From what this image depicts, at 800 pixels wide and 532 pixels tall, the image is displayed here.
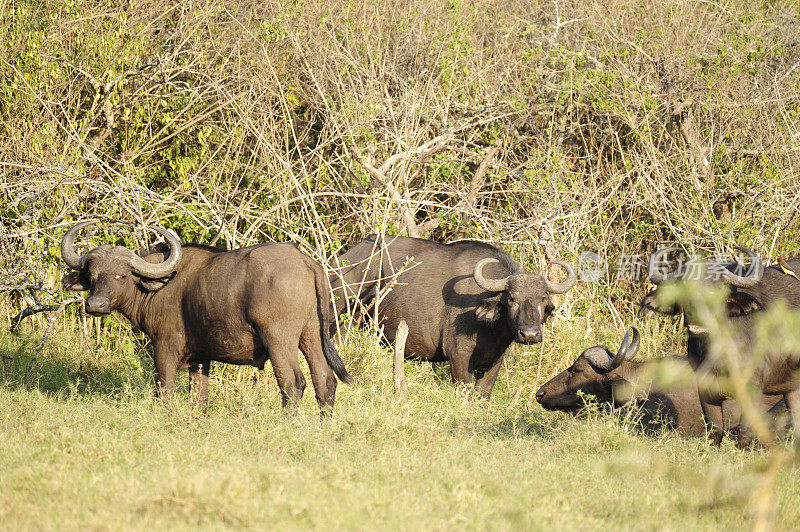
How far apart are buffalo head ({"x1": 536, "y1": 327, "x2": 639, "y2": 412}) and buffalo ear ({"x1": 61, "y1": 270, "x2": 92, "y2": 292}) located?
3847 millimetres

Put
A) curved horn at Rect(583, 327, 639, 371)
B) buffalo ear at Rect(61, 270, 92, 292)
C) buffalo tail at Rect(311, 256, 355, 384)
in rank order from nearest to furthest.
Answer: buffalo tail at Rect(311, 256, 355, 384) < buffalo ear at Rect(61, 270, 92, 292) < curved horn at Rect(583, 327, 639, 371)

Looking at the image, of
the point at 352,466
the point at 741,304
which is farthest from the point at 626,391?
the point at 352,466

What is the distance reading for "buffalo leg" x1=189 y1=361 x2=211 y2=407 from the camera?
22.8 ft

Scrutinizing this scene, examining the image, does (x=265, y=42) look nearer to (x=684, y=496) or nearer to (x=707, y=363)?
(x=707, y=363)

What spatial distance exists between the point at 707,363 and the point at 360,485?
256cm

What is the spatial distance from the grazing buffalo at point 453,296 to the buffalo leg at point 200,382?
1344mm

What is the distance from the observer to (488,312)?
7.62 meters

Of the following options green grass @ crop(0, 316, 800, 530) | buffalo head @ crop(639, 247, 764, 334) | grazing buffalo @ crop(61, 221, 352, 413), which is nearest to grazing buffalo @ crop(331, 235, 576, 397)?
green grass @ crop(0, 316, 800, 530)

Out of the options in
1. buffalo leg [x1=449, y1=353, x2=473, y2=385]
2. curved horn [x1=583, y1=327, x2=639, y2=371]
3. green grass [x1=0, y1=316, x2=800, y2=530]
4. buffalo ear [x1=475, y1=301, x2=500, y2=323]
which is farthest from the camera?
buffalo leg [x1=449, y1=353, x2=473, y2=385]

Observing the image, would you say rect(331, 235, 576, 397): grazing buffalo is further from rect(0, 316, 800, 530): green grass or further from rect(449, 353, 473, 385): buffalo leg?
rect(0, 316, 800, 530): green grass

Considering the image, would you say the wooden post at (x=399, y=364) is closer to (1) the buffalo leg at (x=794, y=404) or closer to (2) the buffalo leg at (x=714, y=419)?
(2) the buffalo leg at (x=714, y=419)

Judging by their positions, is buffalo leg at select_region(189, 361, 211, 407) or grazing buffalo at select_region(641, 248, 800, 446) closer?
grazing buffalo at select_region(641, 248, 800, 446)

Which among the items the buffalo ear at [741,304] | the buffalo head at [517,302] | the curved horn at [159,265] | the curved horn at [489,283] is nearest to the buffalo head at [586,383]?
the buffalo head at [517,302]

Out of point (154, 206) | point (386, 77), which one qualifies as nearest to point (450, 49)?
point (386, 77)
